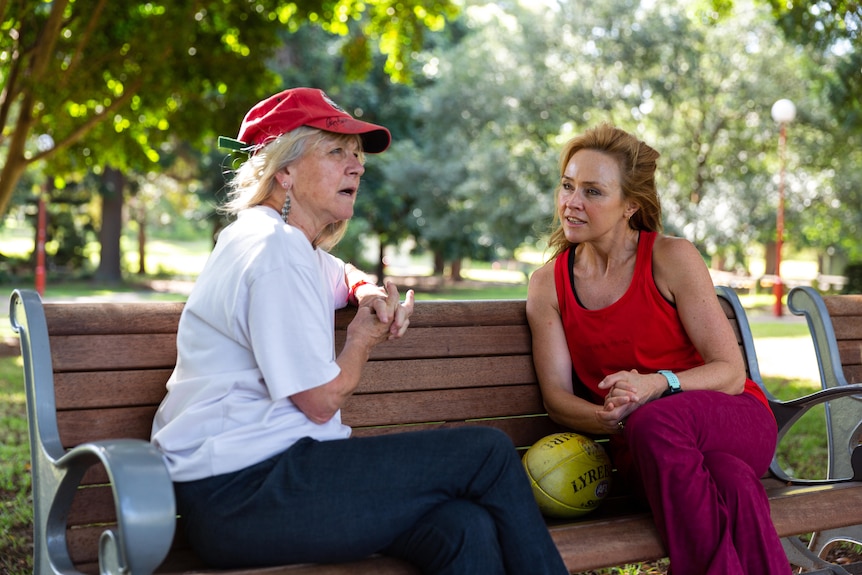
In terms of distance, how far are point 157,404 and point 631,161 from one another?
1.80 m

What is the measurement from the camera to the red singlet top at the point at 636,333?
3.31 meters

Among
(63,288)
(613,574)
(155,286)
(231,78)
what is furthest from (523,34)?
(613,574)

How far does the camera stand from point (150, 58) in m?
10.1

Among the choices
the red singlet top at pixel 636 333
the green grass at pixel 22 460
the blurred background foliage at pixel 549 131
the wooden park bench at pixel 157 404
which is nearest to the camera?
the wooden park bench at pixel 157 404

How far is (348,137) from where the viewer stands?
2822 millimetres

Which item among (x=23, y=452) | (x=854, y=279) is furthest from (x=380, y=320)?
(x=854, y=279)

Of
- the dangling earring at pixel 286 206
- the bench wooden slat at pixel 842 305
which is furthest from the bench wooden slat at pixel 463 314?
the bench wooden slat at pixel 842 305

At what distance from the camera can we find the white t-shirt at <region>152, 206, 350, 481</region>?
2389 mm

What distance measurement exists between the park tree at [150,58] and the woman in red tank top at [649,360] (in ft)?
24.0

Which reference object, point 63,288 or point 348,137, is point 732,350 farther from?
point 63,288

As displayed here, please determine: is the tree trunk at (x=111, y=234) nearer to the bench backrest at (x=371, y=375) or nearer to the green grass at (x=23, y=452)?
the green grass at (x=23, y=452)

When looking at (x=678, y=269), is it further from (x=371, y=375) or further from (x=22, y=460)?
(x=22, y=460)

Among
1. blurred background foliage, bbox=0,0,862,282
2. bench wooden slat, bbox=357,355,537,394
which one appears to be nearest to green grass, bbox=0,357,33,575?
bench wooden slat, bbox=357,355,537,394

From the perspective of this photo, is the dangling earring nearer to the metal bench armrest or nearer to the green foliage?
the metal bench armrest
